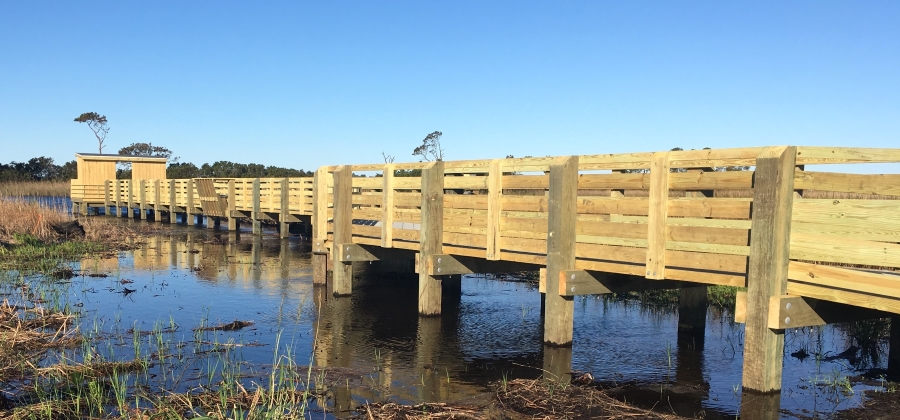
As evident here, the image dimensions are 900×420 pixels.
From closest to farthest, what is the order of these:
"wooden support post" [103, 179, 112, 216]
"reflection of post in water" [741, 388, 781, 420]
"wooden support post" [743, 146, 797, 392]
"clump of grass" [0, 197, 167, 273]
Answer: "reflection of post in water" [741, 388, 781, 420] < "wooden support post" [743, 146, 797, 392] < "clump of grass" [0, 197, 167, 273] < "wooden support post" [103, 179, 112, 216]

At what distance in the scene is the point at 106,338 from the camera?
8.78 meters

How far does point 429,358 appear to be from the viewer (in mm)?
8273

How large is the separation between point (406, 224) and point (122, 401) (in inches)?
246

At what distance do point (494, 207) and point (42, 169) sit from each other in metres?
75.3

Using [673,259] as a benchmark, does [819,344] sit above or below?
below

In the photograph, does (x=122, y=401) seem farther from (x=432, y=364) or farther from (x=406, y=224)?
(x=406, y=224)

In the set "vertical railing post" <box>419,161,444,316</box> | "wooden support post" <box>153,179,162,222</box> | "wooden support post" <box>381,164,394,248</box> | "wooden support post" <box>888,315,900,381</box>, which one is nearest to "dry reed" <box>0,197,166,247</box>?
"wooden support post" <box>153,179,162,222</box>

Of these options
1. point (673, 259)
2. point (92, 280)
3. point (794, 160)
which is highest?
point (794, 160)

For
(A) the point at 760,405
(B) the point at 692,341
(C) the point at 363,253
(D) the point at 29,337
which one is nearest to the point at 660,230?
(A) the point at 760,405

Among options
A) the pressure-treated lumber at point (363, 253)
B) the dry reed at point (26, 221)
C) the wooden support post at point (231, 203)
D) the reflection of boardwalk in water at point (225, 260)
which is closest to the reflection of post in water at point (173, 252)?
the reflection of boardwalk in water at point (225, 260)

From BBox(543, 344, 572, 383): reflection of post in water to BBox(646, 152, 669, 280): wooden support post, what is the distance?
1331 mm

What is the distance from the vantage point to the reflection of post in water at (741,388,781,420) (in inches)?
247

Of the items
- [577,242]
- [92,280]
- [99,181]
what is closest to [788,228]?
[577,242]

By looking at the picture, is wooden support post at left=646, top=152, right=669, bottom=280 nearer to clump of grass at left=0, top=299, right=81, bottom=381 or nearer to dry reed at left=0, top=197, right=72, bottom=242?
clump of grass at left=0, top=299, right=81, bottom=381
